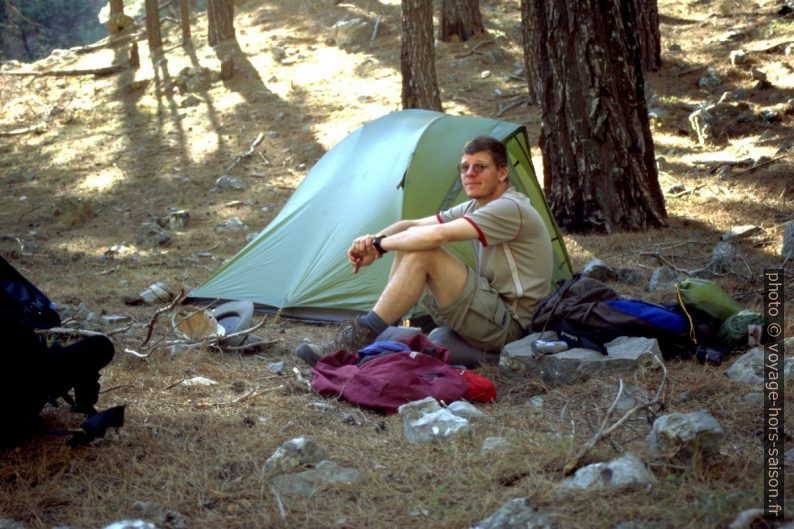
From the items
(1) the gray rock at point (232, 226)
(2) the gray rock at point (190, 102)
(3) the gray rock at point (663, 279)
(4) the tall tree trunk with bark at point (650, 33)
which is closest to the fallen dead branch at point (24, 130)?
(2) the gray rock at point (190, 102)

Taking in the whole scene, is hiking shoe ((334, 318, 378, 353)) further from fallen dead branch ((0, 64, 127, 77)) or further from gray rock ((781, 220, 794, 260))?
fallen dead branch ((0, 64, 127, 77))

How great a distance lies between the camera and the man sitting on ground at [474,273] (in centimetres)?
453

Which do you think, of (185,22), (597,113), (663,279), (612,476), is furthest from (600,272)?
(185,22)

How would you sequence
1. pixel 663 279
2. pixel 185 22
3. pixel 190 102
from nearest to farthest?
pixel 663 279, pixel 190 102, pixel 185 22

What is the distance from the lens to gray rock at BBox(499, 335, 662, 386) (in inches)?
161

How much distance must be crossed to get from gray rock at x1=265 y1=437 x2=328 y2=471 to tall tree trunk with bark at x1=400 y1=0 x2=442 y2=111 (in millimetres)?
7426

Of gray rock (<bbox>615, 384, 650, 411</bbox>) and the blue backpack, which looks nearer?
gray rock (<bbox>615, 384, 650, 411</bbox>)

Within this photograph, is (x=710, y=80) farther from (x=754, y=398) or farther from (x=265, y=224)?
(x=754, y=398)

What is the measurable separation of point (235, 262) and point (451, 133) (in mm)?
1892

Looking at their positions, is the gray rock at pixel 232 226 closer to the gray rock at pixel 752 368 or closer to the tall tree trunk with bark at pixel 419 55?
the tall tree trunk with bark at pixel 419 55

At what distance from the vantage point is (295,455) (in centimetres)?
323

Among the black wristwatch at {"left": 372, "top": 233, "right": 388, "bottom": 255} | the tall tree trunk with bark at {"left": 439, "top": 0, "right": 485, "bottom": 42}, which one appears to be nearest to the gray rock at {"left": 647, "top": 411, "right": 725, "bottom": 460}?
the black wristwatch at {"left": 372, "top": 233, "right": 388, "bottom": 255}

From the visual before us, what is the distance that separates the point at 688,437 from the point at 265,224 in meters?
7.46

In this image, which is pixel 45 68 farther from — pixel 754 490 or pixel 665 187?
pixel 754 490
